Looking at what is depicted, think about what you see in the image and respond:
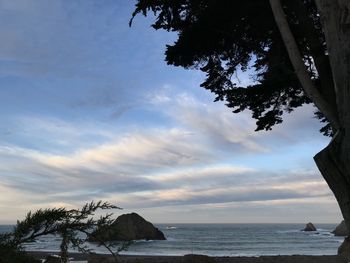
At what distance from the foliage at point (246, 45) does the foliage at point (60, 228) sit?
20.1 ft

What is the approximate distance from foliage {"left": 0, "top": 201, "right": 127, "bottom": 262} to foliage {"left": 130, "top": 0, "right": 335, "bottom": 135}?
241 inches

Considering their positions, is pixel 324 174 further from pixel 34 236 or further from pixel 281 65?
pixel 34 236

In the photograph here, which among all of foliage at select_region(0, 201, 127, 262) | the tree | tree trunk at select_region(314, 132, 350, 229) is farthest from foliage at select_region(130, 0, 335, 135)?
foliage at select_region(0, 201, 127, 262)

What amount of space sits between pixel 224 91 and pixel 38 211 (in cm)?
755

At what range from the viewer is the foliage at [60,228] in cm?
237

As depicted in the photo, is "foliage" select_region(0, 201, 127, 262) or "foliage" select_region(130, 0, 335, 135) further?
"foliage" select_region(130, 0, 335, 135)

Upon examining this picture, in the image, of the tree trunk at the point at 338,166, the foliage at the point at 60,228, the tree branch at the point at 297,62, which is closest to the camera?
the foliage at the point at 60,228

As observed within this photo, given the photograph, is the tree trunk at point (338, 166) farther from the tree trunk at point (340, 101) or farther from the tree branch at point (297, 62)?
the tree branch at point (297, 62)

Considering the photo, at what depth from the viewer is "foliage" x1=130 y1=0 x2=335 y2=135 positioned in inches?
330

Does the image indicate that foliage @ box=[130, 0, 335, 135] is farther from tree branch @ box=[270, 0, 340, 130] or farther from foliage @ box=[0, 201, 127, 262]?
foliage @ box=[0, 201, 127, 262]

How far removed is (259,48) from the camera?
9.08 m

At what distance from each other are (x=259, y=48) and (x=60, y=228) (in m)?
7.33

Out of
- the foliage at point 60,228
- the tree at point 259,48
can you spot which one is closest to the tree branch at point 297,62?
the tree at point 259,48

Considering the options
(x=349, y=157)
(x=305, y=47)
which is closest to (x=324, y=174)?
(x=349, y=157)
